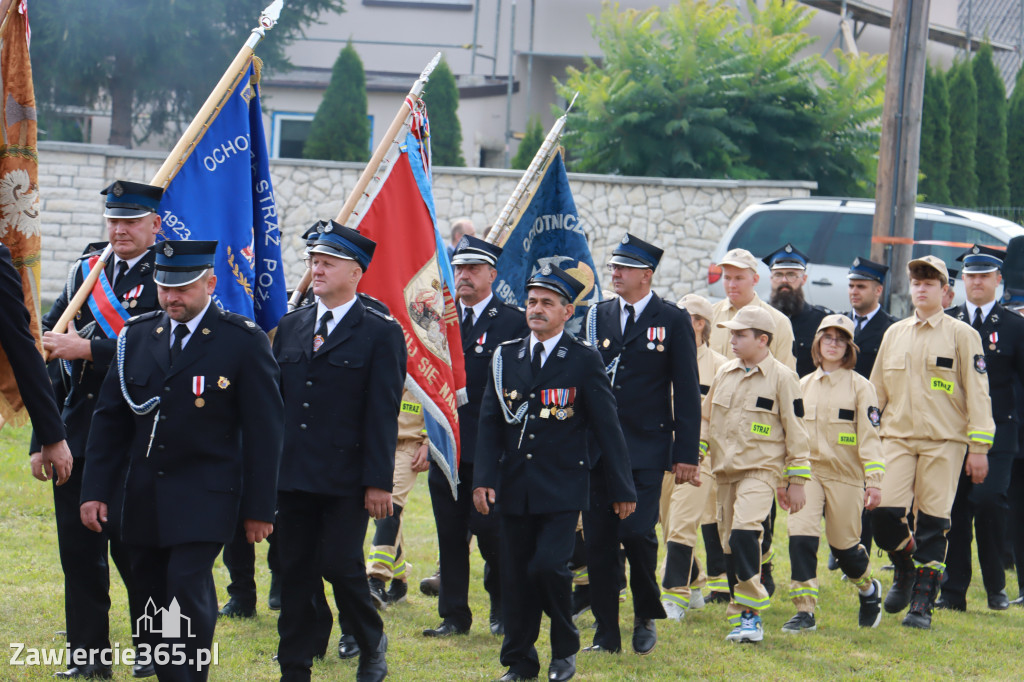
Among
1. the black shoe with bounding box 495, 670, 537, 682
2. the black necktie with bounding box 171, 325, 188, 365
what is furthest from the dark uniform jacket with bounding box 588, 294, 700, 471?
the black necktie with bounding box 171, 325, 188, 365

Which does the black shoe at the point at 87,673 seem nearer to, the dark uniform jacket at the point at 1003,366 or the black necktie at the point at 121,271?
the black necktie at the point at 121,271

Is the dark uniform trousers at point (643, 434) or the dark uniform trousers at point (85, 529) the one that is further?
the dark uniform trousers at point (643, 434)

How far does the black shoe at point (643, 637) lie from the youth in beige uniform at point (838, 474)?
1201mm

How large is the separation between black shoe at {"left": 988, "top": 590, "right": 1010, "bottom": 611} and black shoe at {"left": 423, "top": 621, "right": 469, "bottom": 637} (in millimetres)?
3894

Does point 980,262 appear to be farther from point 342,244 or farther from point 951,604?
point 342,244

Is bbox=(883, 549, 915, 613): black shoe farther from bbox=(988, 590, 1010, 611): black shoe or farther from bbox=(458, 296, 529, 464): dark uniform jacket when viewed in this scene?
bbox=(458, 296, 529, 464): dark uniform jacket

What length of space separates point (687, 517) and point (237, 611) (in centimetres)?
292

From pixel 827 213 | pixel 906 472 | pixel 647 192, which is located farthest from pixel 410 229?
pixel 647 192

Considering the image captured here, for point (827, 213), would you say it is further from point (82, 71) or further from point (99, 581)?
point (82, 71)

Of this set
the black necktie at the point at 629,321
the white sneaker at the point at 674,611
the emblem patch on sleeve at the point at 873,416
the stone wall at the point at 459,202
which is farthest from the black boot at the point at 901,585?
the stone wall at the point at 459,202

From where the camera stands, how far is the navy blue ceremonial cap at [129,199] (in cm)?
621

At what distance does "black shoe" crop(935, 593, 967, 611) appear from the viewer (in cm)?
910

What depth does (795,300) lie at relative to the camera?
10.5m

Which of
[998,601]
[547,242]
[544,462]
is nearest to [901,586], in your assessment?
[998,601]
